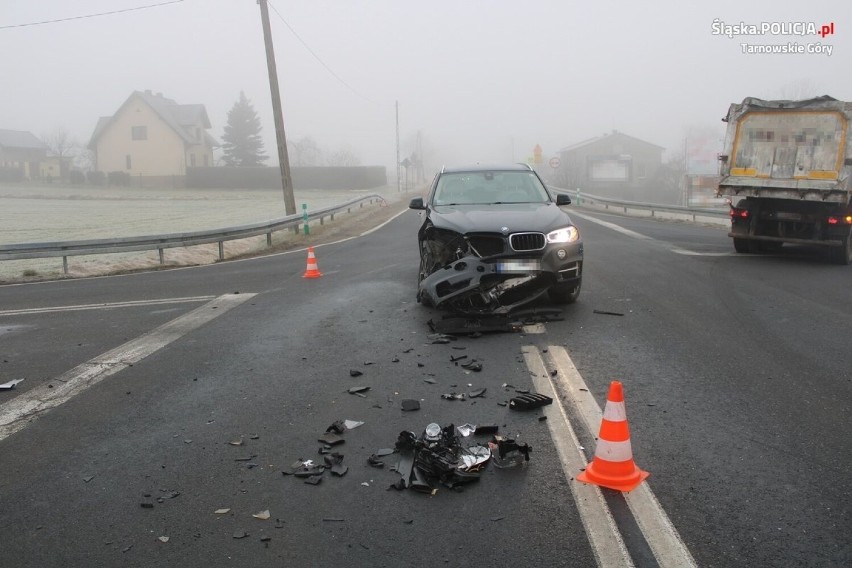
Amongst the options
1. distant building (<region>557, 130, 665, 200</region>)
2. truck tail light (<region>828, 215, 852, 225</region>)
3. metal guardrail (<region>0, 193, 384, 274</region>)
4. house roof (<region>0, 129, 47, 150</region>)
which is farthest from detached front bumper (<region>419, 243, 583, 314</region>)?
house roof (<region>0, 129, 47, 150</region>)

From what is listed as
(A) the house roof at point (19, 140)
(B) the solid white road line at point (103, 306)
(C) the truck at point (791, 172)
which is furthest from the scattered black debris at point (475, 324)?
(A) the house roof at point (19, 140)

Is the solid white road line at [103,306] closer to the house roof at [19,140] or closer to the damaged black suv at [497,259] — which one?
the damaged black suv at [497,259]

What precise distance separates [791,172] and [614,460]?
1062 cm

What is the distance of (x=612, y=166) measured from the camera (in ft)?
261

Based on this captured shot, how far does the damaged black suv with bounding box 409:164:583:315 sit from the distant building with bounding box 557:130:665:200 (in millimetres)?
57503

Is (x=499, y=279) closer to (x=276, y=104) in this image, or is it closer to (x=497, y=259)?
(x=497, y=259)

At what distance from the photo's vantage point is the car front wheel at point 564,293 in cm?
819

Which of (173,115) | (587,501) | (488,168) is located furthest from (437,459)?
(173,115)

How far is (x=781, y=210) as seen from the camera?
12695 mm

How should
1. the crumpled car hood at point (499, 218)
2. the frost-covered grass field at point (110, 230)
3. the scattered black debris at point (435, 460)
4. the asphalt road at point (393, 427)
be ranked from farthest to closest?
the frost-covered grass field at point (110, 230), the crumpled car hood at point (499, 218), the scattered black debris at point (435, 460), the asphalt road at point (393, 427)

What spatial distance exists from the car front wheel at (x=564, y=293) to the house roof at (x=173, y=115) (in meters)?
77.4

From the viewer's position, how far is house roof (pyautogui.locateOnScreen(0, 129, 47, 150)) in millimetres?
105125

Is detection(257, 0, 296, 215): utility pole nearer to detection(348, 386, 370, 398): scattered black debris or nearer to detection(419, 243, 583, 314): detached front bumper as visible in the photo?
detection(419, 243, 583, 314): detached front bumper

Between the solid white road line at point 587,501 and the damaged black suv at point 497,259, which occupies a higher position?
the damaged black suv at point 497,259
